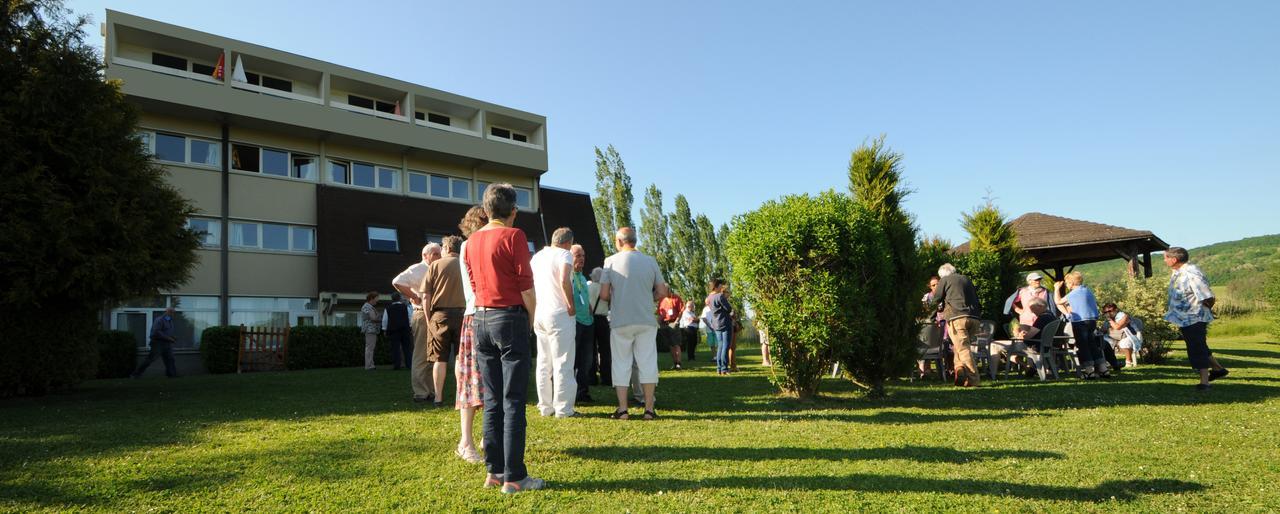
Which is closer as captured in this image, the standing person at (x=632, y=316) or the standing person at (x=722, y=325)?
the standing person at (x=632, y=316)

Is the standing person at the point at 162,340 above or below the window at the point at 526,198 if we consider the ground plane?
below

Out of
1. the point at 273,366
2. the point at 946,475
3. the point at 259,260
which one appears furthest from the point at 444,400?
the point at 259,260

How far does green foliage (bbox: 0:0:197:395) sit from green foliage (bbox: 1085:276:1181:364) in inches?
642

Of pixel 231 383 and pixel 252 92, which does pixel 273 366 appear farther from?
pixel 252 92

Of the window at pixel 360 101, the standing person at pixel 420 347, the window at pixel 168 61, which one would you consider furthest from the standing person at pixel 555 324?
the window at pixel 360 101

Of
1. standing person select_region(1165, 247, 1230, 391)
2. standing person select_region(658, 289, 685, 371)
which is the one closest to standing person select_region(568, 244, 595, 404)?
standing person select_region(658, 289, 685, 371)

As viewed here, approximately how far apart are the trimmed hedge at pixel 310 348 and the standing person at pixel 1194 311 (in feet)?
57.3

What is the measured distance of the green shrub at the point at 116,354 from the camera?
53.1ft

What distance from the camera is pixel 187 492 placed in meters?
3.92

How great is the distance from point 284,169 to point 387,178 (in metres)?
3.68

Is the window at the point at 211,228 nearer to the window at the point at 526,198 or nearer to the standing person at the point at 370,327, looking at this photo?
the standing person at the point at 370,327

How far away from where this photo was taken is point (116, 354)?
1648cm

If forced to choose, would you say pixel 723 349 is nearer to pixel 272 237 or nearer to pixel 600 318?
pixel 600 318

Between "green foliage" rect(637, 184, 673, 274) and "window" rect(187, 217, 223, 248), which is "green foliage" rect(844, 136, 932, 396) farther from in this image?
"green foliage" rect(637, 184, 673, 274)
